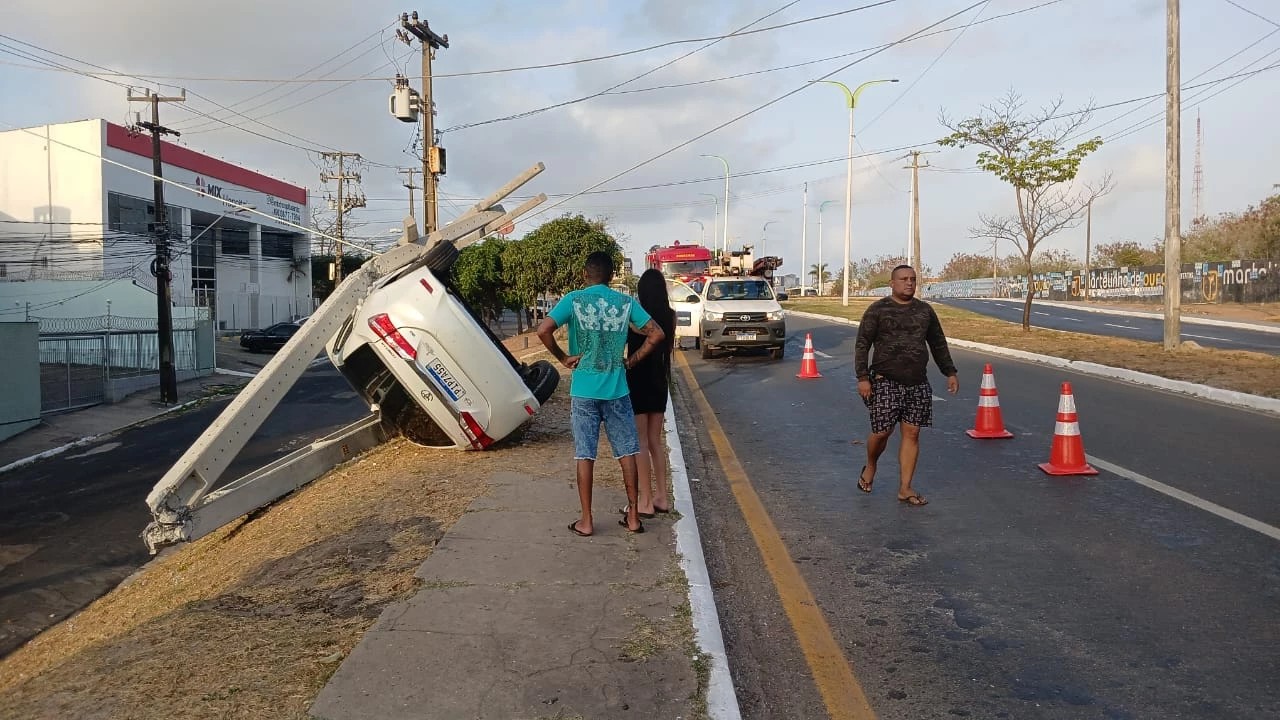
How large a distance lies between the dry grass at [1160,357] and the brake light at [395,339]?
10.9 metres

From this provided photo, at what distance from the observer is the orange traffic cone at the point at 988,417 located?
10.1m

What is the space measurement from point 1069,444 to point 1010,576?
3.21 metres

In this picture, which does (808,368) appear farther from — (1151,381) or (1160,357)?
(1160,357)

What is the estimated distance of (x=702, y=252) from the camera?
127ft

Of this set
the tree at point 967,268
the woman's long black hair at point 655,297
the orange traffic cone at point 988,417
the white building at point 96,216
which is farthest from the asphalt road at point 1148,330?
the tree at point 967,268

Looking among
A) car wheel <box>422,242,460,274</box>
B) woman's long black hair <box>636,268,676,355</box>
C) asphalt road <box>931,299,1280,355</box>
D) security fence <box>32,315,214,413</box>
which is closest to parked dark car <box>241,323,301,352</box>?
security fence <box>32,315,214,413</box>

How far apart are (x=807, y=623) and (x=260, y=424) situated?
4243 millimetres

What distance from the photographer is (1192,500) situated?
23.4 ft

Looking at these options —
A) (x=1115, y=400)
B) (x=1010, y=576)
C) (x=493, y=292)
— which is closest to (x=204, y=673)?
(x=1010, y=576)

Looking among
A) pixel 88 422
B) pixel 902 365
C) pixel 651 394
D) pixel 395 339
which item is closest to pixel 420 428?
pixel 395 339

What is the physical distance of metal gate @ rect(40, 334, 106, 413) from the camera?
24797 mm

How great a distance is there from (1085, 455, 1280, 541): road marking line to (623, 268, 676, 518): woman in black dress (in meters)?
3.77

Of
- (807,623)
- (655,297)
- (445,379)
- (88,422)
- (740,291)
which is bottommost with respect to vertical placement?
(88,422)

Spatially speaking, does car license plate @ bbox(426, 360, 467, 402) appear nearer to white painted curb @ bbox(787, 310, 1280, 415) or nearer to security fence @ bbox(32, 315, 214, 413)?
white painted curb @ bbox(787, 310, 1280, 415)
